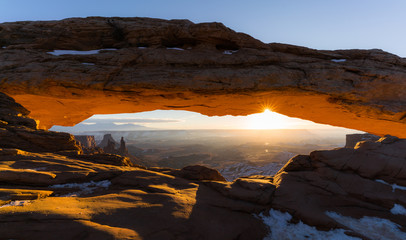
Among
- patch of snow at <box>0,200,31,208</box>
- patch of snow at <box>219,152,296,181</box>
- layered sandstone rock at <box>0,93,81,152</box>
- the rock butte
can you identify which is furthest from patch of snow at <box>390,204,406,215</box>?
patch of snow at <box>219,152,296,181</box>

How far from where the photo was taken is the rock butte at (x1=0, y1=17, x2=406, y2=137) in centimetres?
1274

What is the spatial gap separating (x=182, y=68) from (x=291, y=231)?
12.1 metres

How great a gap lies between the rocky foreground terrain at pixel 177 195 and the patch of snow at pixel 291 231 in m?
0.09

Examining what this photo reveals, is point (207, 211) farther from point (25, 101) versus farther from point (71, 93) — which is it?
point (25, 101)

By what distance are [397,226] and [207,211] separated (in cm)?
814

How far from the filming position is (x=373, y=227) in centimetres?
732

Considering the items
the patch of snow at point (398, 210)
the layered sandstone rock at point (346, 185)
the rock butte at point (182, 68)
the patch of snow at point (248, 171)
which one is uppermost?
the rock butte at point (182, 68)

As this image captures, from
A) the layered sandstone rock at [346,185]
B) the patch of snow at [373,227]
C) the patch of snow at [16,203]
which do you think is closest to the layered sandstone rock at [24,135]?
the patch of snow at [16,203]

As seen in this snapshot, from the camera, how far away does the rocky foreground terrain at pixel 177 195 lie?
191 inches

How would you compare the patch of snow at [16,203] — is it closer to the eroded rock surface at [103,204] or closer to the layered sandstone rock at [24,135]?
the eroded rock surface at [103,204]

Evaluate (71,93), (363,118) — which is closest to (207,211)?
(71,93)

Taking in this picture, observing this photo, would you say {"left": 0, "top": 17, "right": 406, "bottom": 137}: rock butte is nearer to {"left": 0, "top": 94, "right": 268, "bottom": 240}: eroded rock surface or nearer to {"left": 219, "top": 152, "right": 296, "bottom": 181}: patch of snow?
{"left": 0, "top": 94, "right": 268, "bottom": 240}: eroded rock surface

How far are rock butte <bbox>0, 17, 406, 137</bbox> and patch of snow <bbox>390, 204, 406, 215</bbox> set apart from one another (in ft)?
26.3

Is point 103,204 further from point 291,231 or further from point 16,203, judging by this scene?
point 291,231
